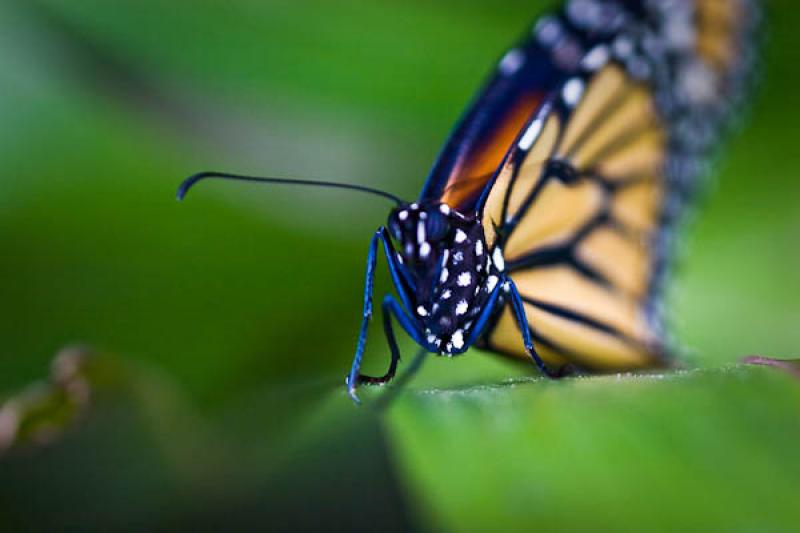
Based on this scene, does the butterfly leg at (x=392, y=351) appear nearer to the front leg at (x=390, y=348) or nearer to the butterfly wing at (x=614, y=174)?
the front leg at (x=390, y=348)

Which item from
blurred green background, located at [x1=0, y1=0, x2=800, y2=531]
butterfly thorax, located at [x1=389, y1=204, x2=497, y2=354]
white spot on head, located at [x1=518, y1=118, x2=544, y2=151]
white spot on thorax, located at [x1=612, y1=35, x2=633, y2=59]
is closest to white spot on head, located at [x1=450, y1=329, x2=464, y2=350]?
butterfly thorax, located at [x1=389, y1=204, x2=497, y2=354]

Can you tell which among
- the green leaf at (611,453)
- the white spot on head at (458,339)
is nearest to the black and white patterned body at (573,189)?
the white spot on head at (458,339)

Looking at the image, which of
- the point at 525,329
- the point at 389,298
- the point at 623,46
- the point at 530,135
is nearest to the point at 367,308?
the point at 389,298

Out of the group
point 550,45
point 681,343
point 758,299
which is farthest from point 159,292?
point 758,299

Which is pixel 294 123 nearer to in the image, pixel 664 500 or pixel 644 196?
pixel 644 196

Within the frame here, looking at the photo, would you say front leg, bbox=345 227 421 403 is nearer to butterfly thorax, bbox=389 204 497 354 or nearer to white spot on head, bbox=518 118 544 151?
butterfly thorax, bbox=389 204 497 354
